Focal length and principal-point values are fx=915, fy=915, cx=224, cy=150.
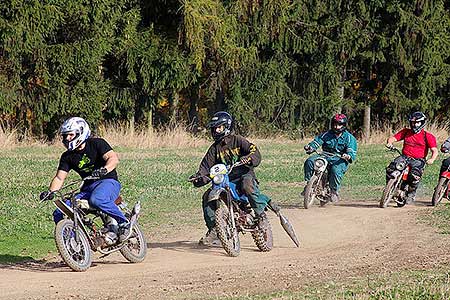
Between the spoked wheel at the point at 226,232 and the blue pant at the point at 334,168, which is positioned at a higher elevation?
the spoked wheel at the point at 226,232

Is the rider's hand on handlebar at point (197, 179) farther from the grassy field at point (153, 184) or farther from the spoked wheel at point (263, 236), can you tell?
the grassy field at point (153, 184)

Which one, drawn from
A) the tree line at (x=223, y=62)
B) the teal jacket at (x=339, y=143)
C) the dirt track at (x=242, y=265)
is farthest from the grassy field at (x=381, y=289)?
the tree line at (x=223, y=62)

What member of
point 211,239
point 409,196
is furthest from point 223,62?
point 211,239

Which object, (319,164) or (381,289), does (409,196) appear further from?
(381,289)

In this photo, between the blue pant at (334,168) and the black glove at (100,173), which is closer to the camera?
the black glove at (100,173)

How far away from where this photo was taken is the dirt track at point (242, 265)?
32.0 feet

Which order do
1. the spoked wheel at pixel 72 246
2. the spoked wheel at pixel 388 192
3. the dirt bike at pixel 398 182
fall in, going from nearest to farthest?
the spoked wheel at pixel 72 246 → the spoked wheel at pixel 388 192 → the dirt bike at pixel 398 182

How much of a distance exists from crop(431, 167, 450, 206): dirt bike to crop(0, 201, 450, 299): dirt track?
2999 millimetres

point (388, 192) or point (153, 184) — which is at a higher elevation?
point (388, 192)

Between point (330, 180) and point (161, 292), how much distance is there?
9.62m

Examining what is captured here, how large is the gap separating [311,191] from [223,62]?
70.7ft

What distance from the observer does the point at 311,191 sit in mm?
18125

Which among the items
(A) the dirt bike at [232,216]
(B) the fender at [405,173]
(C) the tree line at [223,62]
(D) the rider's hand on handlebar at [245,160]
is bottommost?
(C) the tree line at [223,62]

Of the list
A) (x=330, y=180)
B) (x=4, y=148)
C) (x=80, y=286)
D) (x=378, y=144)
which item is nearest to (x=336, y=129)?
(x=330, y=180)
